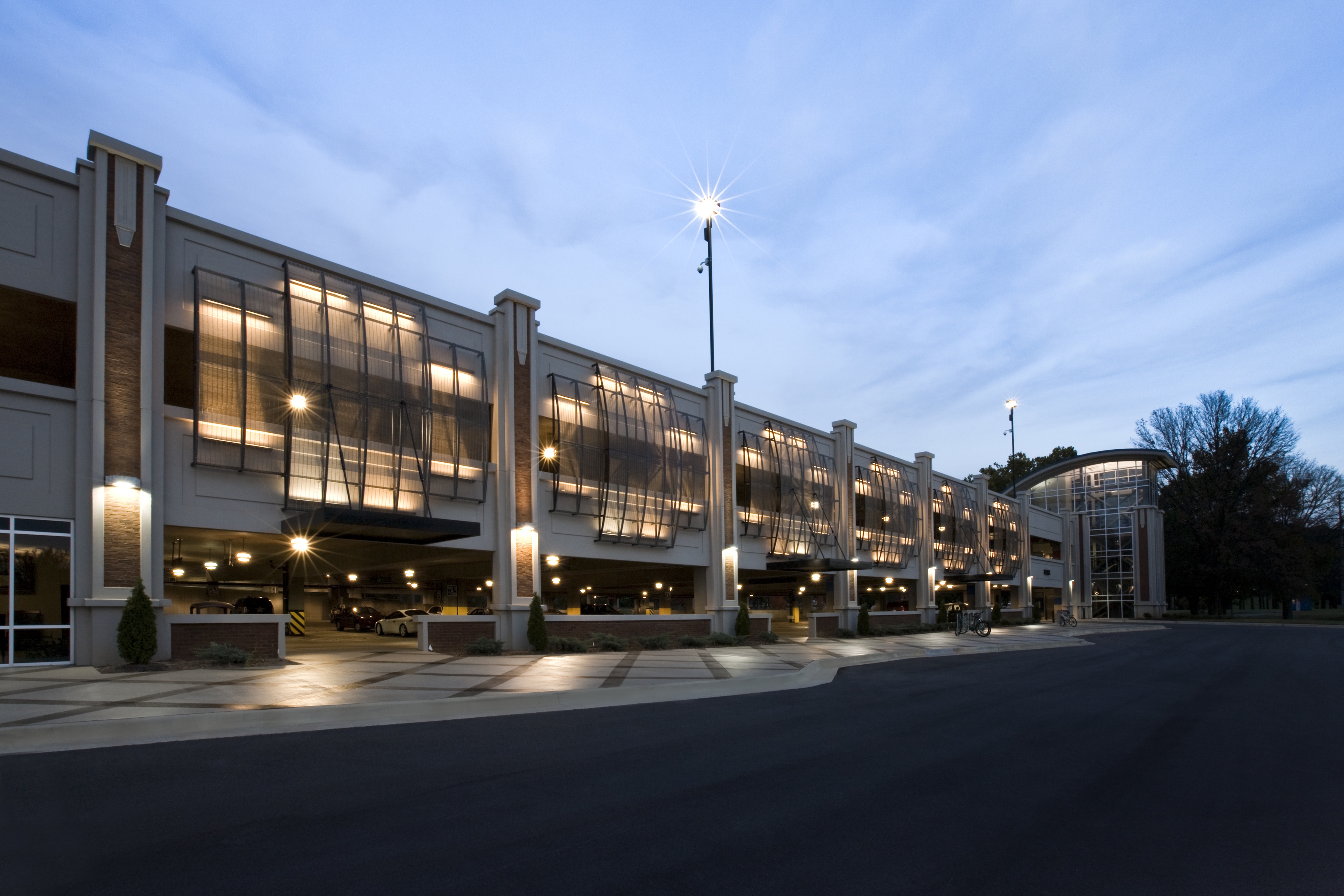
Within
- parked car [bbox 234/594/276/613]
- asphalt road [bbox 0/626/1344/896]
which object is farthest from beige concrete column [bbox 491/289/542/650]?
asphalt road [bbox 0/626/1344/896]

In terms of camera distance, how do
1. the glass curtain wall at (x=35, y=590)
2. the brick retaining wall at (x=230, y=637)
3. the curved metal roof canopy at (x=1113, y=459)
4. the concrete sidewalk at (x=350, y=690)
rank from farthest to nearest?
the curved metal roof canopy at (x=1113, y=459)
the brick retaining wall at (x=230, y=637)
the glass curtain wall at (x=35, y=590)
the concrete sidewalk at (x=350, y=690)

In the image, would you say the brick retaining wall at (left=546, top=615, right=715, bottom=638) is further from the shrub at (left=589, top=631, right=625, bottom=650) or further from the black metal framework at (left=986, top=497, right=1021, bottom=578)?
the black metal framework at (left=986, top=497, right=1021, bottom=578)

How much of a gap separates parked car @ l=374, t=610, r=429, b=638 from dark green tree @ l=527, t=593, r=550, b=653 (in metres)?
9.20

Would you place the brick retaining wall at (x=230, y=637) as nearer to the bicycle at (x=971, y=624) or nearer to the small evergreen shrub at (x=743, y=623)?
the small evergreen shrub at (x=743, y=623)

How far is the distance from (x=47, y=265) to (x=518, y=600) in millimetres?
14015

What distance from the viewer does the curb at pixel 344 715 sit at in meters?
9.58

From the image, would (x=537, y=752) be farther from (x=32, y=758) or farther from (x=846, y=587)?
(x=846, y=587)

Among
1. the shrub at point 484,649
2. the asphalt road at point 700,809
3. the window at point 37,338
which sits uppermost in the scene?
the window at point 37,338

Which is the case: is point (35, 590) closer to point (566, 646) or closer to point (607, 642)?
point (566, 646)

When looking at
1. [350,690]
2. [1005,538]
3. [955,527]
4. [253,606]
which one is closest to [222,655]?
[350,690]

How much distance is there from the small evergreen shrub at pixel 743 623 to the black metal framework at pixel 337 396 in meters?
12.3

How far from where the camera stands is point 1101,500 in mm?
78688

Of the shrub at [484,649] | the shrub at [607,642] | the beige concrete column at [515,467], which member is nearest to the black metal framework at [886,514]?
the shrub at [607,642]

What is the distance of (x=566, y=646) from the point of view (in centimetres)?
2489
